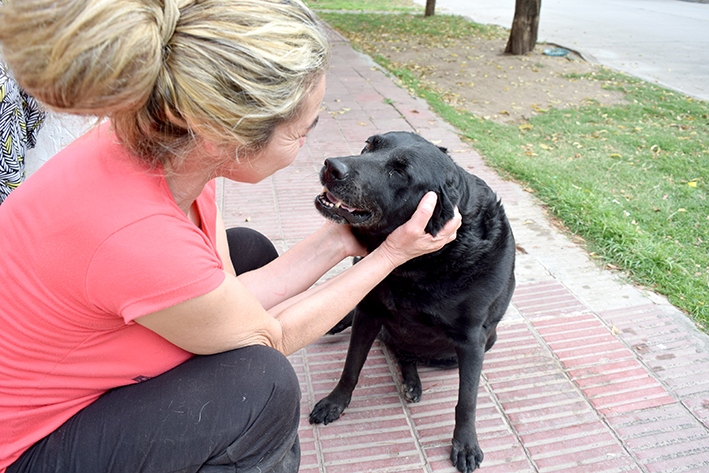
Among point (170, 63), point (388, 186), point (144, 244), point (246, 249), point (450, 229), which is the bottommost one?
point (246, 249)

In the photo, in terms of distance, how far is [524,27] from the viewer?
942cm

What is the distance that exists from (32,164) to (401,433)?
2.55m

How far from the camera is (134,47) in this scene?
43.2 inches

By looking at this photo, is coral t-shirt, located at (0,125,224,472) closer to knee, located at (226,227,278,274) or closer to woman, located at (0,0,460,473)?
woman, located at (0,0,460,473)

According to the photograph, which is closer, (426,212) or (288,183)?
(426,212)

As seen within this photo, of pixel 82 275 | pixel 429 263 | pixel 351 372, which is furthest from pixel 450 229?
pixel 82 275

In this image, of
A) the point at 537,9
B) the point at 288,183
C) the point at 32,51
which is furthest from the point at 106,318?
the point at 537,9

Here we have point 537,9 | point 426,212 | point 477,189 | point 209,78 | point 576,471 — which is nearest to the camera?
point 209,78

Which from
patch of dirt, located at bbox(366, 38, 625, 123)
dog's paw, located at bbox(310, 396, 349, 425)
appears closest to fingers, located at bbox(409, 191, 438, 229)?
dog's paw, located at bbox(310, 396, 349, 425)

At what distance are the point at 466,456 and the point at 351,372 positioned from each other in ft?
1.91

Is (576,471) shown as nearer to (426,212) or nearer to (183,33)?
(426,212)

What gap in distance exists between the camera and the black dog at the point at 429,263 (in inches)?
74.6

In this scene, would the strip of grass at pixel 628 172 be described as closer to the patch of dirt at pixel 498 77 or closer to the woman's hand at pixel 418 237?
the patch of dirt at pixel 498 77

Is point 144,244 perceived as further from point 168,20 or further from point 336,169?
point 336,169
